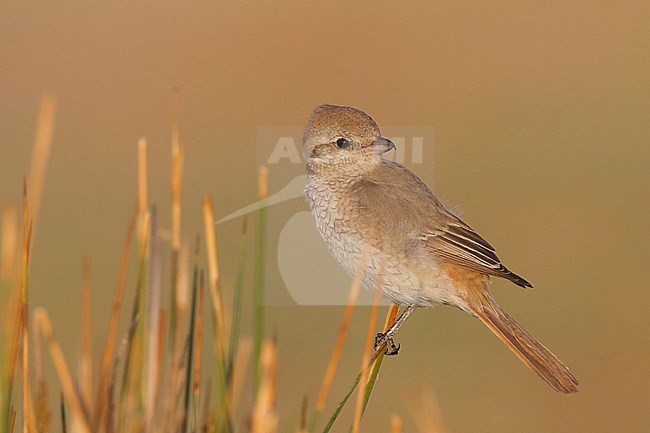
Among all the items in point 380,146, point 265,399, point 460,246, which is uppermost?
point 380,146

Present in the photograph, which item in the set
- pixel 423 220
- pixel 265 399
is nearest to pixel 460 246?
pixel 423 220

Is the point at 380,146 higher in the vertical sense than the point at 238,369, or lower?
higher

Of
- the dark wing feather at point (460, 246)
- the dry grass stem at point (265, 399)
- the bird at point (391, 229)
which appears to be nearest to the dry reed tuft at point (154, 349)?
the dry grass stem at point (265, 399)

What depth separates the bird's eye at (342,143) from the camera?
12.2 ft

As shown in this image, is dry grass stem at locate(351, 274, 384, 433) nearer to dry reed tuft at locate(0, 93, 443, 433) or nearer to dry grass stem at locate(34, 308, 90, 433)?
dry reed tuft at locate(0, 93, 443, 433)

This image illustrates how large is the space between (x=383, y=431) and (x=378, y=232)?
17.4 ft

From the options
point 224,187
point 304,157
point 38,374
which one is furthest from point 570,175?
point 38,374

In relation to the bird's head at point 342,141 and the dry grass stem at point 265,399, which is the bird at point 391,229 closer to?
the bird's head at point 342,141

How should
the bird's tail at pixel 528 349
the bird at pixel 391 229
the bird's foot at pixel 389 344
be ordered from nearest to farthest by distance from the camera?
the bird's tail at pixel 528 349 < the bird's foot at pixel 389 344 < the bird at pixel 391 229

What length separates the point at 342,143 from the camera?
12.3 feet

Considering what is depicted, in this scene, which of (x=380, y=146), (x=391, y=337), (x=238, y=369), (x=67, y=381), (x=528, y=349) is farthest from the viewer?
(x=380, y=146)

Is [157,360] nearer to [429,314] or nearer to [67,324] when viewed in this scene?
[67,324]

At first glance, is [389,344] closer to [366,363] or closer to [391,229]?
[391,229]

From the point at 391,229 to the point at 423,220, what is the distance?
105mm
